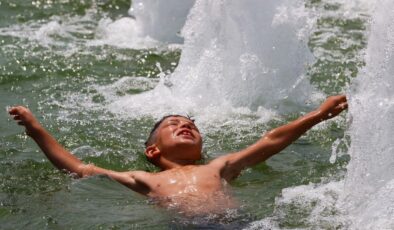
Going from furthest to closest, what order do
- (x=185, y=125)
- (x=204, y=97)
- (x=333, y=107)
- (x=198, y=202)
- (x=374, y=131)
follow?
(x=204, y=97) < (x=185, y=125) < (x=333, y=107) < (x=198, y=202) < (x=374, y=131)

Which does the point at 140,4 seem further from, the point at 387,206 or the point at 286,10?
the point at 387,206

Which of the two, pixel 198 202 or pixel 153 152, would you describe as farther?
pixel 153 152

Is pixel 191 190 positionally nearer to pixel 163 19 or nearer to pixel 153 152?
pixel 153 152

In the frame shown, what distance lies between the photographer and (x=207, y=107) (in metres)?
9.48

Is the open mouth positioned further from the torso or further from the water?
the water

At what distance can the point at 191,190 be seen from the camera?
22.5 feet

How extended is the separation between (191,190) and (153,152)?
64 centimetres

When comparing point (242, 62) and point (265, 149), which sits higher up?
point (242, 62)

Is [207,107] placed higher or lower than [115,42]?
lower

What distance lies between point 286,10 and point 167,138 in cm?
307

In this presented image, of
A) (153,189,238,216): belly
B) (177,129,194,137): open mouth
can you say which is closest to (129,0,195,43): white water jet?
(177,129,194,137): open mouth

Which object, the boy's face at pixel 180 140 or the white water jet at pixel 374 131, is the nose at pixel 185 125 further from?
the white water jet at pixel 374 131

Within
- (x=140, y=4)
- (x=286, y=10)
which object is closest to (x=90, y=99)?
(x=286, y=10)

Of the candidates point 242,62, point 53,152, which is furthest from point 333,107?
point 242,62
